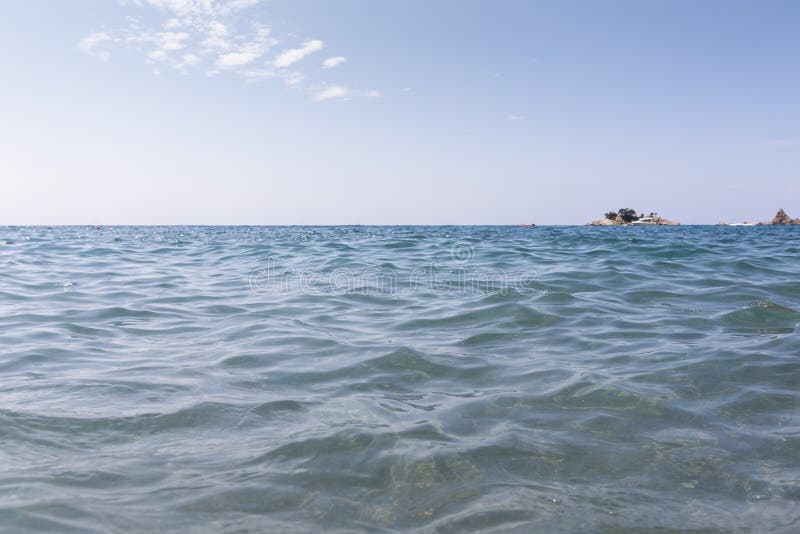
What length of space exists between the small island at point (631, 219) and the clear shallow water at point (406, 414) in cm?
11035

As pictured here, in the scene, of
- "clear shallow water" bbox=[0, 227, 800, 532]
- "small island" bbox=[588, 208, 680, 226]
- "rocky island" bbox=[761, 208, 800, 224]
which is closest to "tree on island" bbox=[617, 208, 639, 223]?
"small island" bbox=[588, 208, 680, 226]

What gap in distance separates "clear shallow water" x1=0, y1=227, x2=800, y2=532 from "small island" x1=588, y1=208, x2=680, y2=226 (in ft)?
362

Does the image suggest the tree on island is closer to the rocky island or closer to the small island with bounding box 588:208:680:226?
the small island with bounding box 588:208:680:226

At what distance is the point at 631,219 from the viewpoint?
11069 centimetres

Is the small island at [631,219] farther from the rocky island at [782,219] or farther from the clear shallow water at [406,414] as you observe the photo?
the clear shallow water at [406,414]

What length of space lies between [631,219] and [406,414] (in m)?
118

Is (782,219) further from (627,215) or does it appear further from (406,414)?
(406,414)

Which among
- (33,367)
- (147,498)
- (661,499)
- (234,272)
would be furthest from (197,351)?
(234,272)

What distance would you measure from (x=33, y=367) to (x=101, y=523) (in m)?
3.33

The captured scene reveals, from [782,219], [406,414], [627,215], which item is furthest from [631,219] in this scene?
[406,414]

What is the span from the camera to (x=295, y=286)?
1056cm

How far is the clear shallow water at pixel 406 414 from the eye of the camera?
2717 millimetres

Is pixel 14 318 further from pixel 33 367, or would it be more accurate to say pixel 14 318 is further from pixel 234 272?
pixel 234 272

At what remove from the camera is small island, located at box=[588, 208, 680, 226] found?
11025cm
